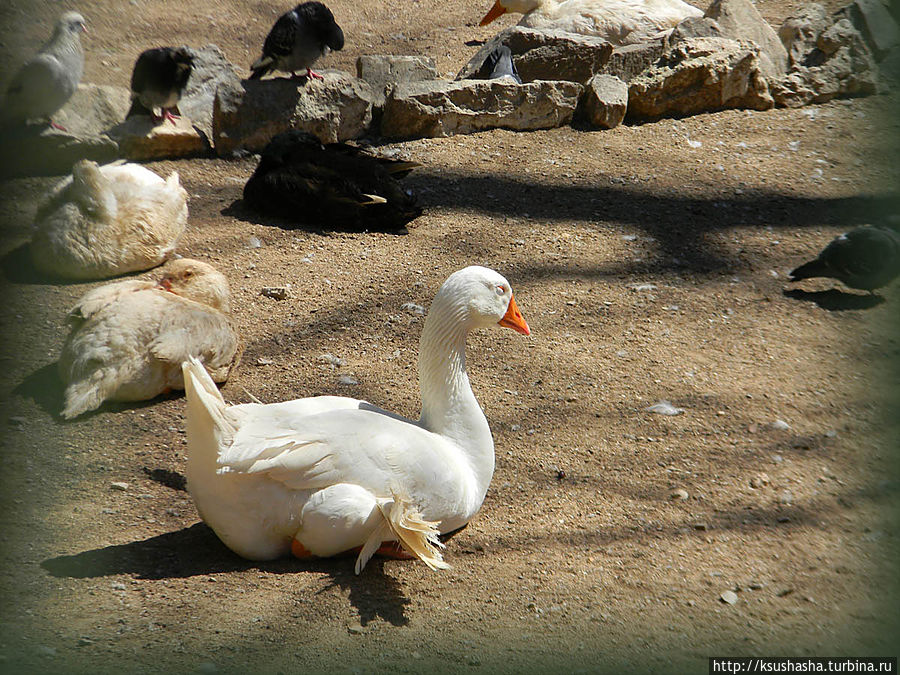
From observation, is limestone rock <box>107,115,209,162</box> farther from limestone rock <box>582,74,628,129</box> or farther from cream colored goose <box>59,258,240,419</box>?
limestone rock <box>582,74,628,129</box>

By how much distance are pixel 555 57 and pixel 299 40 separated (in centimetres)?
234

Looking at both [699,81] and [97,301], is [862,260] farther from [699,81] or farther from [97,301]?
[97,301]

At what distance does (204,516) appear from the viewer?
2756 millimetres

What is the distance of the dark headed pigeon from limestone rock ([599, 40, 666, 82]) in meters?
2.78

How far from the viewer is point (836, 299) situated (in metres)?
4.91

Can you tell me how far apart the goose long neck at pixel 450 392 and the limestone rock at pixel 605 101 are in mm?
4137

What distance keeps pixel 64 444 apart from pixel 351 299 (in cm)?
179

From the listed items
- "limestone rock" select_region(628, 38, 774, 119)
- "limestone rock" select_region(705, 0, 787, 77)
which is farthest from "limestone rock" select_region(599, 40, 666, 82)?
"limestone rock" select_region(705, 0, 787, 77)

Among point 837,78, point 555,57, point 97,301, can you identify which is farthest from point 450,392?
point 837,78

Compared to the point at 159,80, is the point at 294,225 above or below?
below

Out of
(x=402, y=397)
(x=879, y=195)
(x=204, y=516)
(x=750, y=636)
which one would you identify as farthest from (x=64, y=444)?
(x=879, y=195)

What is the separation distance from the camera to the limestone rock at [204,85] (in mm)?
6418

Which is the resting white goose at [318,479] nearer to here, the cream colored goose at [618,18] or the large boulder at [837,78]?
the large boulder at [837,78]

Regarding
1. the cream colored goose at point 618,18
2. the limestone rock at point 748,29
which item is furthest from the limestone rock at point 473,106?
the limestone rock at point 748,29
